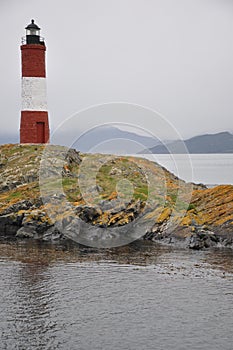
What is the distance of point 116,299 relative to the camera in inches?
1027

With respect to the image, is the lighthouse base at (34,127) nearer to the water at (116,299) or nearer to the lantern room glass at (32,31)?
the lantern room glass at (32,31)

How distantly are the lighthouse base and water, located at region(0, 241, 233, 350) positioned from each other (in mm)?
22877

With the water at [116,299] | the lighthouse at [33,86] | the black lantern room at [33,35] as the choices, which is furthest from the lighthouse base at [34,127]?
the water at [116,299]

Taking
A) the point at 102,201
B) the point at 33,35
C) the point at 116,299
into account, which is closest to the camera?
the point at 116,299

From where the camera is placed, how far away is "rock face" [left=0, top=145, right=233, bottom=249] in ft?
138

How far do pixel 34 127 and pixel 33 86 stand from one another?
4587 mm

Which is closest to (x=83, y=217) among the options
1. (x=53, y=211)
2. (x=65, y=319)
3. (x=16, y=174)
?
(x=53, y=211)

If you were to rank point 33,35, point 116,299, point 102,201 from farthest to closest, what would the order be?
point 33,35 < point 102,201 < point 116,299

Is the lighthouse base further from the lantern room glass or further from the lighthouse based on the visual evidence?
the lantern room glass

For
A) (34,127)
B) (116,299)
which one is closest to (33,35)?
(34,127)

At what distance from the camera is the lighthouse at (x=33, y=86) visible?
188 ft

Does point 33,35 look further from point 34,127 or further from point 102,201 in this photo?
point 102,201

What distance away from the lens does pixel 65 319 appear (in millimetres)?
23078

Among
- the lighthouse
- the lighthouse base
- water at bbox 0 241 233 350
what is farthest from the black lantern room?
water at bbox 0 241 233 350
